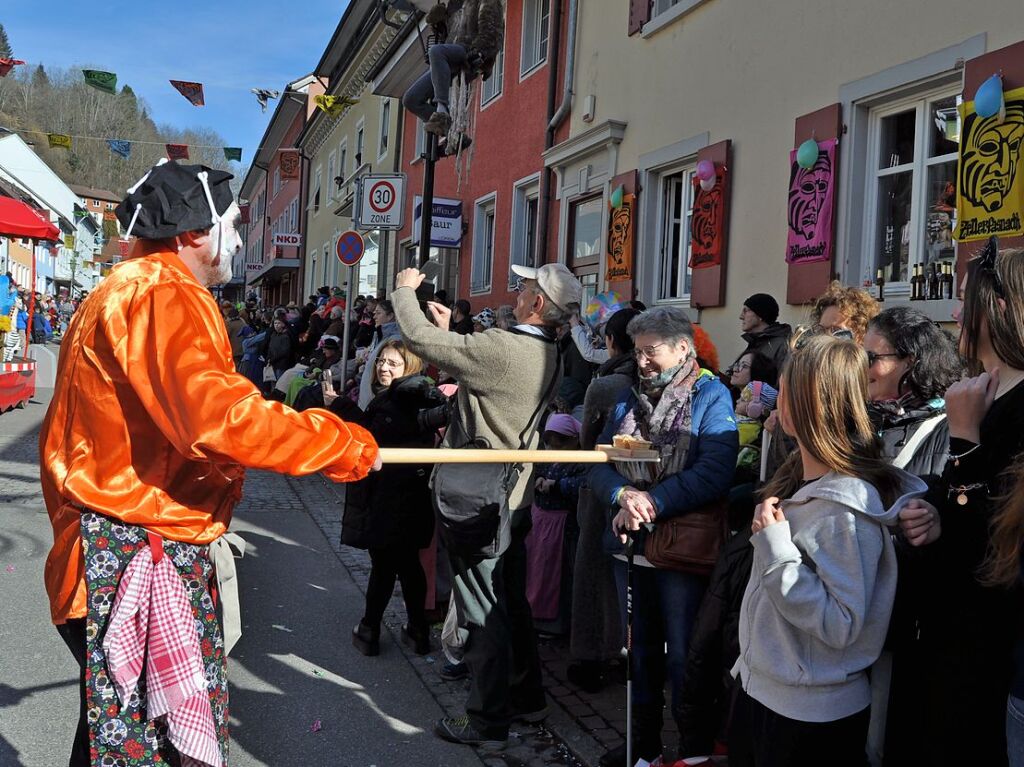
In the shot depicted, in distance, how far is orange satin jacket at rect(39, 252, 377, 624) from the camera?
2123mm

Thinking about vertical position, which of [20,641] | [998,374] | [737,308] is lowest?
[20,641]

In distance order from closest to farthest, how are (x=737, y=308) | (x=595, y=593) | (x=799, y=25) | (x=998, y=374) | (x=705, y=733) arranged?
(x=998, y=374) < (x=705, y=733) < (x=595, y=593) < (x=799, y=25) < (x=737, y=308)

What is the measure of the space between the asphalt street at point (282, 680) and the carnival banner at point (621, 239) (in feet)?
14.5

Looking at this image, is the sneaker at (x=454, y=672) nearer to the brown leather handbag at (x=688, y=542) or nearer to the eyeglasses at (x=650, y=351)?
the brown leather handbag at (x=688, y=542)

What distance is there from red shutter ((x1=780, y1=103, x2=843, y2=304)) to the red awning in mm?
10363

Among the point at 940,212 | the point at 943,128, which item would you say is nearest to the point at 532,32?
the point at 943,128

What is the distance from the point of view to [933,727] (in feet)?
7.27

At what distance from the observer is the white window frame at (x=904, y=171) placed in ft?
20.2

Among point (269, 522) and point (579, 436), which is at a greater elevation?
point (579, 436)

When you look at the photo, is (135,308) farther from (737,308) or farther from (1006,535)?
(737,308)

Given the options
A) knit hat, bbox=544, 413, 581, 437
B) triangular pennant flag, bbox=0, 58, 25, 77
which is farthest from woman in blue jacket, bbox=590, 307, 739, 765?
triangular pennant flag, bbox=0, 58, 25, 77

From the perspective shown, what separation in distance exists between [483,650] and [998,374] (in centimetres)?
224

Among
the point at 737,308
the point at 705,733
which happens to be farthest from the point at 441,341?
the point at 737,308

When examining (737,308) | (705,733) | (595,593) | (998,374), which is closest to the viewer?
(998,374)
